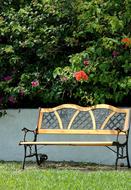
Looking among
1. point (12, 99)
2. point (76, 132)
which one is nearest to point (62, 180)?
point (76, 132)

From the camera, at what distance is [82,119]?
9531 mm

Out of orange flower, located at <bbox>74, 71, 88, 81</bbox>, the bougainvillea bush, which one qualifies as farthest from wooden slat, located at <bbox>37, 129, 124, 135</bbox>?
orange flower, located at <bbox>74, 71, 88, 81</bbox>

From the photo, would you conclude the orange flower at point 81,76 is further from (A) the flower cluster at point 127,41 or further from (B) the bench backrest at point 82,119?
(A) the flower cluster at point 127,41

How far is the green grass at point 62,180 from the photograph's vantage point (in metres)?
6.74

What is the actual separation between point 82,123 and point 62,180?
2400 millimetres

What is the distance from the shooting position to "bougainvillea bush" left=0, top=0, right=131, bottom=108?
9406 mm

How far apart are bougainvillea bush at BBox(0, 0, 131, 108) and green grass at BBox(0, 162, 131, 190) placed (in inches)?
78.2

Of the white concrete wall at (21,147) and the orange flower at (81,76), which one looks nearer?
the orange flower at (81,76)

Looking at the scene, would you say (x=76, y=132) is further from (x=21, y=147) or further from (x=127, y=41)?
(x=127, y=41)

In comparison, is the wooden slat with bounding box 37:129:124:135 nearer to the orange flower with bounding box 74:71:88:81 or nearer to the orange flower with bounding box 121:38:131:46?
the orange flower with bounding box 74:71:88:81

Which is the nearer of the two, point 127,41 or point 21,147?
point 127,41

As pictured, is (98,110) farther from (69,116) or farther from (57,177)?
(57,177)

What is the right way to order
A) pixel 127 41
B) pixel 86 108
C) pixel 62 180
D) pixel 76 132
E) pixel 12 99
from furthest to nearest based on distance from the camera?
pixel 12 99, pixel 86 108, pixel 76 132, pixel 127 41, pixel 62 180

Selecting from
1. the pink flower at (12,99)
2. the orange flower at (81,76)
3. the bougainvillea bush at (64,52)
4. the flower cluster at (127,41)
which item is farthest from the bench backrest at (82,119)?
the flower cluster at (127,41)
